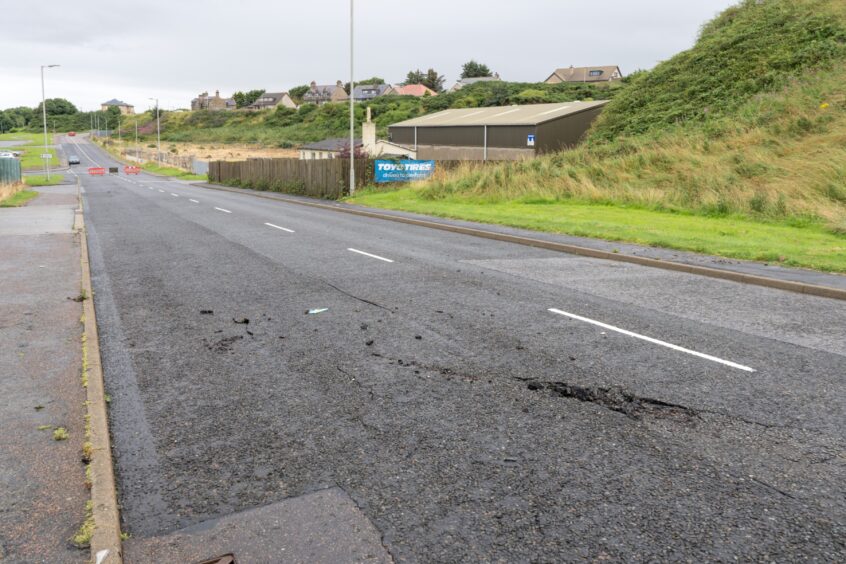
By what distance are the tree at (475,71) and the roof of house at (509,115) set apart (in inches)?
3895

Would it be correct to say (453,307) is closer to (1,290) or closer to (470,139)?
(1,290)

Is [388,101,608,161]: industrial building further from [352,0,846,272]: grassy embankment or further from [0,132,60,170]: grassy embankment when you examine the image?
[0,132,60,170]: grassy embankment

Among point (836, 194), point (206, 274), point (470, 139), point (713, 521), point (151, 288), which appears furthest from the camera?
point (470, 139)

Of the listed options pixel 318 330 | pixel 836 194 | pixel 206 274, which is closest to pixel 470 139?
pixel 836 194

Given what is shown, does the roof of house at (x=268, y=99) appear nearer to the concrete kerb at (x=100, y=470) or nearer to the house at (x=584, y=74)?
the house at (x=584, y=74)

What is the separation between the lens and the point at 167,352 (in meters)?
6.86

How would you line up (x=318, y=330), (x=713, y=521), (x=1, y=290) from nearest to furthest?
(x=713, y=521) < (x=318, y=330) < (x=1, y=290)

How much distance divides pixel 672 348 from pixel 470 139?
5031 cm

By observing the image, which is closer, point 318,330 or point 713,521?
point 713,521

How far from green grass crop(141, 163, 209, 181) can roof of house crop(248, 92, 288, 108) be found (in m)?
76.8

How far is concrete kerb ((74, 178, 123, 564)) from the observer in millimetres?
3215

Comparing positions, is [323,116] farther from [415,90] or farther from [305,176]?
[305,176]

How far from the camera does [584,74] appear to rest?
141 m

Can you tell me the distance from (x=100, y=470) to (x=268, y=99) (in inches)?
6900
